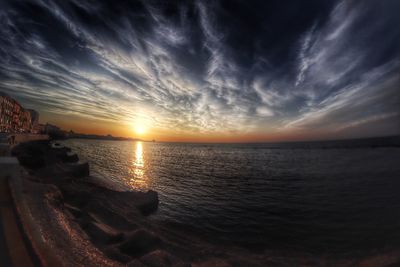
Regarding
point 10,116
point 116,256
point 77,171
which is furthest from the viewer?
point 10,116

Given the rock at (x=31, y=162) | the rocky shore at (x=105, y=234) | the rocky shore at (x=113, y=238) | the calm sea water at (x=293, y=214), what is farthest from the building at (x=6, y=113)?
the rocky shore at (x=113, y=238)

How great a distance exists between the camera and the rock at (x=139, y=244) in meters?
7.27

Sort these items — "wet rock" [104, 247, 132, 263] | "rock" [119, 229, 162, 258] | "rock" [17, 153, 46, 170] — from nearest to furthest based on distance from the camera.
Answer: "wet rock" [104, 247, 132, 263], "rock" [119, 229, 162, 258], "rock" [17, 153, 46, 170]

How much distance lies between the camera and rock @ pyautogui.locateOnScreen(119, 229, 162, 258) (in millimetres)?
7265

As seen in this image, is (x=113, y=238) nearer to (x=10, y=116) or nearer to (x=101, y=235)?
(x=101, y=235)

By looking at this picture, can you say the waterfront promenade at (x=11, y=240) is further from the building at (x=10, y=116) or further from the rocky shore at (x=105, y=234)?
the building at (x=10, y=116)

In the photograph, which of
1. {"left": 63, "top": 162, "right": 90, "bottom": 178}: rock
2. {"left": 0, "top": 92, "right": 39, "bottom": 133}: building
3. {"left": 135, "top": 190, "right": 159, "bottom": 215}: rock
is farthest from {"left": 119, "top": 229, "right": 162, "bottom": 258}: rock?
{"left": 0, "top": 92, "right": 39, "bottom": 133}: building

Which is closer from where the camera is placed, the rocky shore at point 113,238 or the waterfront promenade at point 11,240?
the waterfront promenade at point 11,240

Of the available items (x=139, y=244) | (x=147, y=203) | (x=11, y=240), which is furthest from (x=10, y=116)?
(x=11, y=240)

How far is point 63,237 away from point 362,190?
29.0 meters

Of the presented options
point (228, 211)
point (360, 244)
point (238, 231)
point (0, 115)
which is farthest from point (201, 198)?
point (0, 115)

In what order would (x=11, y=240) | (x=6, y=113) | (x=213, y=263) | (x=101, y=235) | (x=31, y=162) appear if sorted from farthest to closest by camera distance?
1. (x=6, y=113)
2. (x=31, y=162)
3. (x=213, y=263)
4. (x=101, y=235)
5. (x=11, y=240)

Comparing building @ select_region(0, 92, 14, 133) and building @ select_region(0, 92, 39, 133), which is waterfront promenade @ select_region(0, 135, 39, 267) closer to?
building @ select_region(0, 92, 39, 133)

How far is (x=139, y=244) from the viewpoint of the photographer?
25.1 feet
